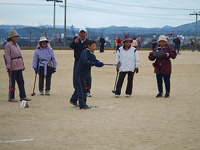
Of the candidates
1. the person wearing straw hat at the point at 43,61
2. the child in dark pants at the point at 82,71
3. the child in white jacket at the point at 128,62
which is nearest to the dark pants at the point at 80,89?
the child in dark pants at the point at 82,71

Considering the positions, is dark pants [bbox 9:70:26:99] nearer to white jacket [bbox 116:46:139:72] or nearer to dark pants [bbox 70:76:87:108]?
dark pants [bbox 70:76:87:108]

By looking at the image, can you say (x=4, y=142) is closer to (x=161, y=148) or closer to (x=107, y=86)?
(x=161, y=148)

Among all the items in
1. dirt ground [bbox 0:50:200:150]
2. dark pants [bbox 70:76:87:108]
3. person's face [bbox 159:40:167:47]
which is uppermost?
person's face [bbox 159:40:167:47]

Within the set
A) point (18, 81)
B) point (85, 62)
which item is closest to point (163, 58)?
point (85, 62)

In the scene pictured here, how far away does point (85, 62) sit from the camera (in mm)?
10078

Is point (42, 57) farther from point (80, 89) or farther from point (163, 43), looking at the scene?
point (163, 43)

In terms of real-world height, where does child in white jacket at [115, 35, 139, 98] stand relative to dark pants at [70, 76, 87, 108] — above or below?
above

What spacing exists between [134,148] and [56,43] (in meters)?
47.9

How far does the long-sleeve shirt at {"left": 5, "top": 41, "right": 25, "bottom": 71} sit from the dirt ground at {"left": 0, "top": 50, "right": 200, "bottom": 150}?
948mm

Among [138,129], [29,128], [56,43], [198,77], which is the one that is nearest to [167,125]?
[138,129]

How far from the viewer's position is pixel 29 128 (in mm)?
8023

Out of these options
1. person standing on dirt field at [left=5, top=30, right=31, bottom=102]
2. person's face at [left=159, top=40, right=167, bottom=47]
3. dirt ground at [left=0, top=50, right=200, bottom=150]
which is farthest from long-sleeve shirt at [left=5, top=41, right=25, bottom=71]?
person's face at [left=159, top=40, right=167, bottom=47]

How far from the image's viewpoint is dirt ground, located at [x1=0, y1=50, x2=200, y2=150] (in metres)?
6.89

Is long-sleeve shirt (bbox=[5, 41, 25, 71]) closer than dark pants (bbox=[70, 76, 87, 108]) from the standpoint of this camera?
No
